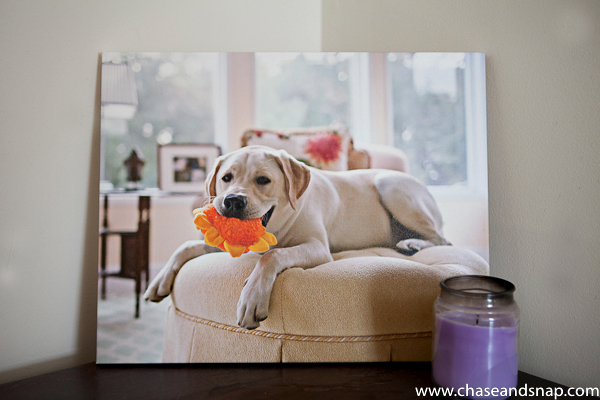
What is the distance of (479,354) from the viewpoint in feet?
2.82

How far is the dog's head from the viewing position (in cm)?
109

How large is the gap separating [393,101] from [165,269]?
821 mm

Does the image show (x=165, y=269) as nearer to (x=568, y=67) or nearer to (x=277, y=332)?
(x=277, y=332)

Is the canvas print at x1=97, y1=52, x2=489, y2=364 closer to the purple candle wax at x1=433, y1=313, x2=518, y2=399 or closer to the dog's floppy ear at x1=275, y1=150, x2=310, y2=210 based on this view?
the dog's floppy ear at x1=275, y1=150, x2=310, y2=210

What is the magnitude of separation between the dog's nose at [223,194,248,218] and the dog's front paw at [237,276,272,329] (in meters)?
0.18

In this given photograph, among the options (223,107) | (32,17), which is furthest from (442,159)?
(32,17)

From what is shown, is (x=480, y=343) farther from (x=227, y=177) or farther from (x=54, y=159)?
(x=54, y=159)

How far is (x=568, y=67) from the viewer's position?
1.03 m

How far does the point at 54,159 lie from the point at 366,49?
0.98m

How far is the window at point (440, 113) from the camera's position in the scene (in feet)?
3.73

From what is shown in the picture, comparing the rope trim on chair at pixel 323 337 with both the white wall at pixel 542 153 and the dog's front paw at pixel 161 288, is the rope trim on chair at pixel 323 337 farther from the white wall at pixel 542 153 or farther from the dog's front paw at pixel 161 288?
the white wall at pixel 542 153

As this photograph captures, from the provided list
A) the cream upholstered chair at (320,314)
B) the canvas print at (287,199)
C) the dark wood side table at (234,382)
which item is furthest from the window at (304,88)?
the dark wood side table at (234,382)

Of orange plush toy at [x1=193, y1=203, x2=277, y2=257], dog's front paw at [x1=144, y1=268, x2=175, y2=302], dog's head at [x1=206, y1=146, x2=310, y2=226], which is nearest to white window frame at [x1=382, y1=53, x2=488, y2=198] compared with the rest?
dog's head at [x1=206, y1=146, x2=310, y2=226]

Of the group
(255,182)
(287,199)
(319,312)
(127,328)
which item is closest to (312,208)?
(287,199)
